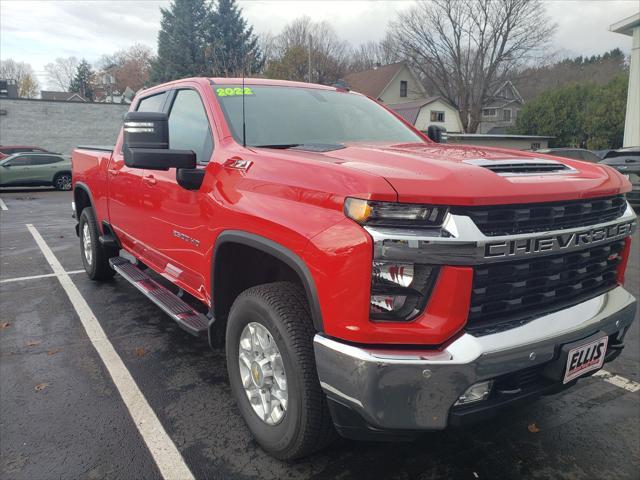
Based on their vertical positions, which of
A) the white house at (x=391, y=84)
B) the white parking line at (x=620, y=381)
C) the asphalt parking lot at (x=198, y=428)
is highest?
the white house at (x=391, y=84)

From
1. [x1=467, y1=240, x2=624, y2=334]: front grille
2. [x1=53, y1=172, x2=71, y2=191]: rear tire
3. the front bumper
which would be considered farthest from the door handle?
[x1=53, y1=172, x2=71, y2=191]: rear tire

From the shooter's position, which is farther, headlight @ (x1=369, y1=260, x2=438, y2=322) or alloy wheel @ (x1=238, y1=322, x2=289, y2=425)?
alloy wheel @ (x1=238, y1=322, x2=289, y2=425)

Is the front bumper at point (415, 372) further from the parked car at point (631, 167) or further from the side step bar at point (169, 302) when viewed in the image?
the parked car at point (631, 167)

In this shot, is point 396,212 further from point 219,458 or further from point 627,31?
point 627,31

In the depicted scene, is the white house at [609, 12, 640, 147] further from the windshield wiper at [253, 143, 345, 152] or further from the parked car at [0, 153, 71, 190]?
the parked car at [0, 153, 71, 190]

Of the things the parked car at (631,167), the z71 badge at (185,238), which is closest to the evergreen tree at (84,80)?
the parked car at (631,167)

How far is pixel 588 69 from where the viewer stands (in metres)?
52.1

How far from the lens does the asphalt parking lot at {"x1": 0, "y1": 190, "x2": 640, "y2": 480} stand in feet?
8.61

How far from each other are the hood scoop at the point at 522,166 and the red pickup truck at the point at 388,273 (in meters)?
0.01

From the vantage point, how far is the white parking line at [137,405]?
8.66ft

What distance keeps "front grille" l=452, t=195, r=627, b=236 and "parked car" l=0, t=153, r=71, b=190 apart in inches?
781

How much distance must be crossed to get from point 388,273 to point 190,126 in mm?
2194

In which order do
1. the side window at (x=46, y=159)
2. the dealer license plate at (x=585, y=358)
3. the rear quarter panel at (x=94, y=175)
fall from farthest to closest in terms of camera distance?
the side window at (x=46, y=159) < the rear quarter panel at (x=94, y=175) < the dealer license plate at (x=585, y=358)

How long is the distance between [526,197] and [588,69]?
59153 millimetres
